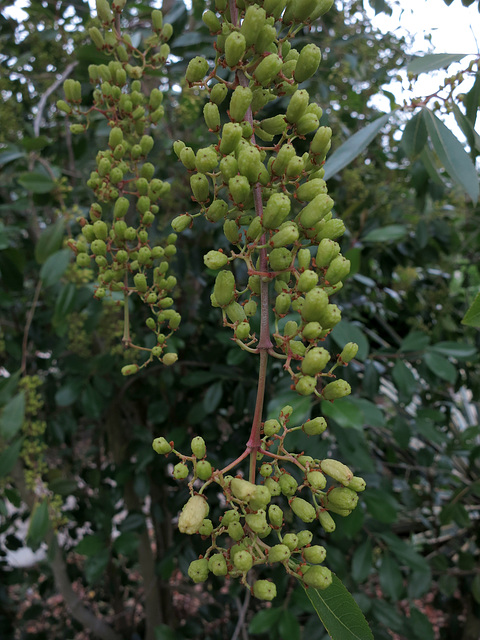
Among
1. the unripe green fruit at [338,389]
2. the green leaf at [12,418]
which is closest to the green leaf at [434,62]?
the unripe green fruit at [338,389]

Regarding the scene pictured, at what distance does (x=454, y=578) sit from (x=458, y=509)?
36 centimetres

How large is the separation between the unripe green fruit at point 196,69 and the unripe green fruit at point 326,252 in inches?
7.8

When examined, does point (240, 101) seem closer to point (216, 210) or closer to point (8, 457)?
point (216, 210)

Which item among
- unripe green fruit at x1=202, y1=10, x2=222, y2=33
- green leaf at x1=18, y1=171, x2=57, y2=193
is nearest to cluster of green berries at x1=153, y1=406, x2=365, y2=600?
unripe green fruit at x1=202, y1=10, x2=222, y2=33

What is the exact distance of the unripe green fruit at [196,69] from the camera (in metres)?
0.46

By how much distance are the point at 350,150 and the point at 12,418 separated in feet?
2.85

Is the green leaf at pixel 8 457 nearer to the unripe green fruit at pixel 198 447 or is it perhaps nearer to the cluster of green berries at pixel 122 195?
the cluster of green berries at pixel 122 195

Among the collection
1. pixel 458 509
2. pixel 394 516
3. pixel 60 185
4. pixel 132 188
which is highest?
pixel 60 185

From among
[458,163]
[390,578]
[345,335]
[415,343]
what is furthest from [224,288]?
[390,578]

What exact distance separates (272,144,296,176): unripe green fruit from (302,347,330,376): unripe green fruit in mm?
150

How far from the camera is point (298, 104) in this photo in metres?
0.42

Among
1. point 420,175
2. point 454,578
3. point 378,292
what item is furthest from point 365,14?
point 454,578

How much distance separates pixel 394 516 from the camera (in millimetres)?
1206

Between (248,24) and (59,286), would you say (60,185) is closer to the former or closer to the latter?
(59,286)
